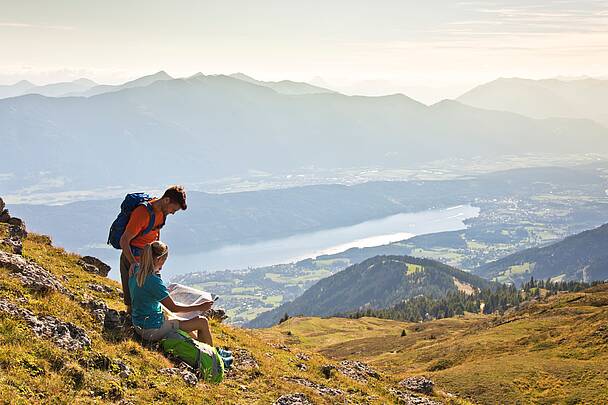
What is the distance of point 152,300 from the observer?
16.0 m

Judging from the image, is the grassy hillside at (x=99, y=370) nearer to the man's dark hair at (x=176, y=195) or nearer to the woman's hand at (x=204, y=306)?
the woman's hand at (x=204, y=306)

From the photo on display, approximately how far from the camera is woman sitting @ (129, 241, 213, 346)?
1571 centimetres

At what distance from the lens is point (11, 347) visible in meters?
12.2

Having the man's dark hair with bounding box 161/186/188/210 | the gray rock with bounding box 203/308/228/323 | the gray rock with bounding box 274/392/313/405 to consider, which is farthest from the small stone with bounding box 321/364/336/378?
the man's dark hair with bounding box 161/186/188/210

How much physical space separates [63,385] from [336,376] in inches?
608

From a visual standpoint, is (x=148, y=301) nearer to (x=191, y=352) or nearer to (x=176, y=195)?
(x=191, y=352)

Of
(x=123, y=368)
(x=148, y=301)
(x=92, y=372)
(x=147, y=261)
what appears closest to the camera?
(x=92, y=372)

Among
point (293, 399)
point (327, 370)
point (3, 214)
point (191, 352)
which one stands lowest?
point (327, 370)

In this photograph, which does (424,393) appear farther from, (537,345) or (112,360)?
(537,345)

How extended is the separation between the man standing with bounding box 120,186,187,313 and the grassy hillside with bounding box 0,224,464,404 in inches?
81.5

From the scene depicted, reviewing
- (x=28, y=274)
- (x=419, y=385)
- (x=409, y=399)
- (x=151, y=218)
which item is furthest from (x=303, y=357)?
(x=28, y=274)

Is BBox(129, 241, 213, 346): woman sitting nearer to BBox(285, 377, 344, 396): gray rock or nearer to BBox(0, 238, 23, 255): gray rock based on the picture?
BBox(285, 377, 344, 396): gray rock

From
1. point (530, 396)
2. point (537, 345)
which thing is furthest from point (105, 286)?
point (537, 345)

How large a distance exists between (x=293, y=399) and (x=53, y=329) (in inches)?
332
